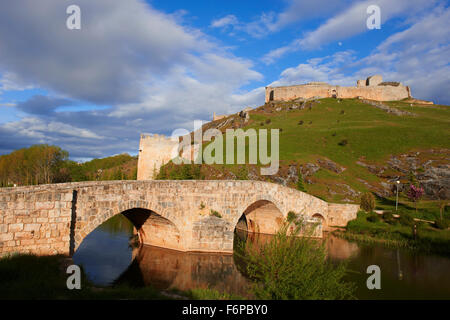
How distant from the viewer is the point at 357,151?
46.3 metres

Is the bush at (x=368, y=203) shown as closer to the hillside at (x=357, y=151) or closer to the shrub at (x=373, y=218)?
the shrub at (x=373, y=218)

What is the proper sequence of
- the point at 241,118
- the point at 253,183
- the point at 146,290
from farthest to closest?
the point at 241,118 < the point at 253,183 < the point at 146,290

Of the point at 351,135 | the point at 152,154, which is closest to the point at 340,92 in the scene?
the point at 351,135

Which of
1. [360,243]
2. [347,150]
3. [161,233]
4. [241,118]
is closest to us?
[161,233]

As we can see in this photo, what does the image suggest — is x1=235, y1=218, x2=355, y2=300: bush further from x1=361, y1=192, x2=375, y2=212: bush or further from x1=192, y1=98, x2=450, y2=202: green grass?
x1=192, y1=98, x2=450, y2=202: green grass

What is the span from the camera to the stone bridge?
1036cm

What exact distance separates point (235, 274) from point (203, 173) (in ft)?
82.6

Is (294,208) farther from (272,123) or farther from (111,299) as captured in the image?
(272,123)

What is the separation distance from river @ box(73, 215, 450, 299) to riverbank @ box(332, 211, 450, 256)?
1.25 metres

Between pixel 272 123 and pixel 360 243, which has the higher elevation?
pixel 272 123

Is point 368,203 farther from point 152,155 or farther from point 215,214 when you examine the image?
point 152,155

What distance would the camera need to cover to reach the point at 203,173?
131 feet

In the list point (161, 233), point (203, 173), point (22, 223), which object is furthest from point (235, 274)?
point (203, 173)

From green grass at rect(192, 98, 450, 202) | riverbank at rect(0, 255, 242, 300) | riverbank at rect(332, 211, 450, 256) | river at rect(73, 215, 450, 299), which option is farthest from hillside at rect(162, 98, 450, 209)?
riverbank at rect(0, 255, 242, 300)
